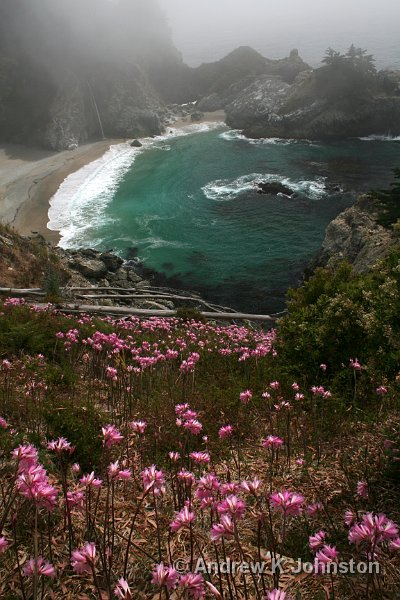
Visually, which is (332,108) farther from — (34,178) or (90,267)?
(90,267)

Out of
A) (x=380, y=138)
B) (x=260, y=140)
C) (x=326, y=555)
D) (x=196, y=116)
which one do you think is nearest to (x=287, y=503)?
(x=326, y=555)

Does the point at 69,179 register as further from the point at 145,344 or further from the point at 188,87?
the point at 188,87

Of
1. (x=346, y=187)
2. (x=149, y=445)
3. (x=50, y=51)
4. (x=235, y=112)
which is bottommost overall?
(x=346, y=187)

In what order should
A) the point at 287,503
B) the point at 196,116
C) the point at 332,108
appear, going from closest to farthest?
the point at 287,503
the point at 332,108
the point at 196,116

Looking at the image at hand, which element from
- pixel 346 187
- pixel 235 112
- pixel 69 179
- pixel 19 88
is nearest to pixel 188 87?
pixel 235 112

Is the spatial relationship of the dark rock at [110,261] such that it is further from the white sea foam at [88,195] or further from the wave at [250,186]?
the wave at [250,186]

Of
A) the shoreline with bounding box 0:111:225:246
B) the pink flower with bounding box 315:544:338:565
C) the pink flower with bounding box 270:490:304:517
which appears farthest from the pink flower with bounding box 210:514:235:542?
the shoreline with bounding box 0:111:225:246

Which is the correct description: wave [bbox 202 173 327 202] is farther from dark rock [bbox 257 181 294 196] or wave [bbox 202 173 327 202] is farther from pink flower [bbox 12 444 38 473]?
pink flower [bbox 12 444 38 473]
